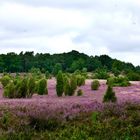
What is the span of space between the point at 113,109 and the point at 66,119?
1.98 m

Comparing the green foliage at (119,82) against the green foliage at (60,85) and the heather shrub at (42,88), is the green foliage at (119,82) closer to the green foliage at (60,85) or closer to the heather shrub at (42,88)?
the green foliage at (60,85)

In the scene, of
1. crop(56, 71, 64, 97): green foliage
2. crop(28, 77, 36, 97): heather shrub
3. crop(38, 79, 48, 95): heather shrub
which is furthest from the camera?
crop(38, 79, 48, 95): heather shrub

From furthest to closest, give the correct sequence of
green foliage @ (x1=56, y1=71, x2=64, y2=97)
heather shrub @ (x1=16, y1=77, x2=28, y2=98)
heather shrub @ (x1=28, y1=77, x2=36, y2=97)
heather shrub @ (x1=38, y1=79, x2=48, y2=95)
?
A: heather shrub @ (x1=38, y1=79, x2=48, y2=95) < green foliage @ (x1=56, y1=71, x2=64, y2=97) < heather shrub @ (x1=28, y1=77, x2=36, y2=97) < heather shrub @ (x1=16, y1=77, x2=28, y2=98)

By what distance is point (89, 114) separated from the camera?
18156 mm

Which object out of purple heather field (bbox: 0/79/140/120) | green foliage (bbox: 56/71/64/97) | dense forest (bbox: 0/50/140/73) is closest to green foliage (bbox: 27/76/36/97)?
green foliage (bbox: 56/71/64/97)

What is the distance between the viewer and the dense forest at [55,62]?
423ft

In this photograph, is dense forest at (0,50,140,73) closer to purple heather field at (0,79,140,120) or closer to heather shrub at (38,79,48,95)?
heather shrub at (38,79,48,95)

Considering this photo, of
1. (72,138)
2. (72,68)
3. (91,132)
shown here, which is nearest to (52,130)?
(91,132)

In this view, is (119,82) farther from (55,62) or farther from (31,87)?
(55,62)

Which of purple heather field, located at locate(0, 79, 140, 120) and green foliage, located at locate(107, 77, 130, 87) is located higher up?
green foliage, located at locate(107, 77, 130, 87)

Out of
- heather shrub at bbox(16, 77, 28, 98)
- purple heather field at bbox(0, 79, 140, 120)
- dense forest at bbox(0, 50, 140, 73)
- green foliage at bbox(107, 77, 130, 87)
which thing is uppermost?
dense forest at bbox(0, 50, 140, 73)

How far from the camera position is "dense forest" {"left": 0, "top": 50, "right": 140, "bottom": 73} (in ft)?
423

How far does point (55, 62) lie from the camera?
140m

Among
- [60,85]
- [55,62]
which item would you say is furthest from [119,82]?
[55,62]
